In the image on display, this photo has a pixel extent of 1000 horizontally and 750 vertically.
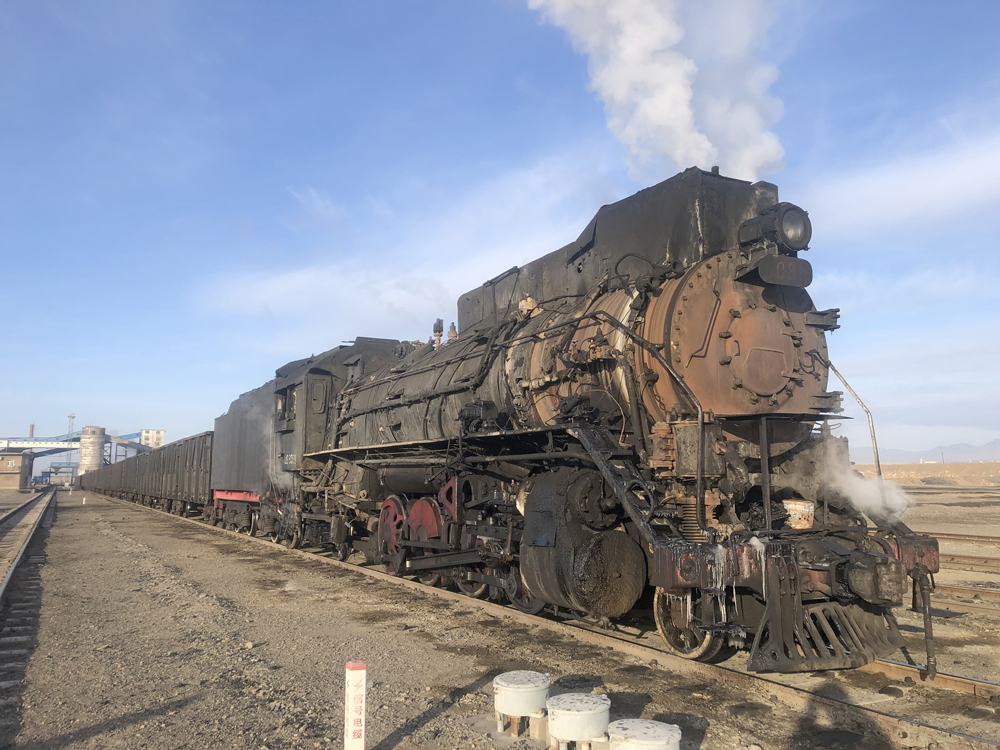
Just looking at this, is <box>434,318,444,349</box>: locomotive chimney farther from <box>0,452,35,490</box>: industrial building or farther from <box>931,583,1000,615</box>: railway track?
<box>0,452,35,490</box>: industrial building

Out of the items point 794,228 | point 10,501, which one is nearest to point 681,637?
point 794,228

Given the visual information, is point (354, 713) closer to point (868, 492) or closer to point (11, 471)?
point (868, 492)

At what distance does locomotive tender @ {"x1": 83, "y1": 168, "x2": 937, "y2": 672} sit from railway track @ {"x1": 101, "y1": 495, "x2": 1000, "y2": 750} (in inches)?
7.8

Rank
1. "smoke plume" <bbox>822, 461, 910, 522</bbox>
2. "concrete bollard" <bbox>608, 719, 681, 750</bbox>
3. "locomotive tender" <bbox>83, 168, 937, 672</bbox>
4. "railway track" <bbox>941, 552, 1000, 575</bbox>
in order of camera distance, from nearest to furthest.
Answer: "concrete bollard" <bbox>608, 719, 681, 750</bbox> < "locomotive tender" <bbox>83, 168, 937, 672</bbox> < "smoke plume" <bbox>822, 461, 910, 522</bbox> < "railway track" <bbox>941, 552, 1000, 575</bbox>

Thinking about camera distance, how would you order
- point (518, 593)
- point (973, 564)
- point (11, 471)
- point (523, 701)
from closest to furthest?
point (523, 701), point (518, 593), point (973, 564), point (11, 471)

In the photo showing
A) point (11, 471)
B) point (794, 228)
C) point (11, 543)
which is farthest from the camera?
point (11, 471)

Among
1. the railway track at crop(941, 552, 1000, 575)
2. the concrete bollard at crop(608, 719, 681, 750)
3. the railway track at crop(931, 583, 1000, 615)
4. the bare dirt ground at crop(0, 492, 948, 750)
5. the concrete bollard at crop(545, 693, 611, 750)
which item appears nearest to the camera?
the concrete bollard at crop(608, 719, 681, 750)

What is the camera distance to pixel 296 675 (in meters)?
5.04

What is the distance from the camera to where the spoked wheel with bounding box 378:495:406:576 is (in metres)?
9.05

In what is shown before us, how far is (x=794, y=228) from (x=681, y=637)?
358 centimetres

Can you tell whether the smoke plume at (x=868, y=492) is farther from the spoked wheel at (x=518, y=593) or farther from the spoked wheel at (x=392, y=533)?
the spoked wheel at (x=392, y=533)

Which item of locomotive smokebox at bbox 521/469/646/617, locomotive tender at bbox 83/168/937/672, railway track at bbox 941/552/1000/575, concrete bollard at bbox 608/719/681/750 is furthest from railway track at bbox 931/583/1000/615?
concrete bollard at bbox 608/719/681/750

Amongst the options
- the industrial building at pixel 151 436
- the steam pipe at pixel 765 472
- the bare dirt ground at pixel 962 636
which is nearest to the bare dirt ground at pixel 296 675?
the steam pipe at pixel 765 472

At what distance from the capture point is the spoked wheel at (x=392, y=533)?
29.7 ft
